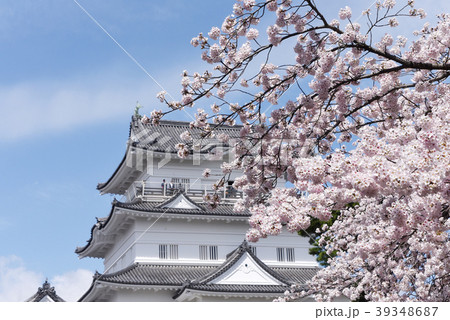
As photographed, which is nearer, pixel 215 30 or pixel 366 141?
pixel 366 141

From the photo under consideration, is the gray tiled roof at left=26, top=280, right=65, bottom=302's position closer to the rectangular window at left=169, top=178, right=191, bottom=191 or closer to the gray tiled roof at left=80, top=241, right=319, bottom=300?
the gray tiled roof at left=80, top=241, right=319, bottom=300

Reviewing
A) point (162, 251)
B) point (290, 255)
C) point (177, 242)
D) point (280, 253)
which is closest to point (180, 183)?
point (177, 242)

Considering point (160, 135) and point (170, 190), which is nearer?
point (170, 190)

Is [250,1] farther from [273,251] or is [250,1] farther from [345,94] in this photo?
[273,251]

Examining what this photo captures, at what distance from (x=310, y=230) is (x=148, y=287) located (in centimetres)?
914

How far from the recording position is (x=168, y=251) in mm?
31062

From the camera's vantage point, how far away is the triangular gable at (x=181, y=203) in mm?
31516

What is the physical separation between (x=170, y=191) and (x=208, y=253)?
406cm

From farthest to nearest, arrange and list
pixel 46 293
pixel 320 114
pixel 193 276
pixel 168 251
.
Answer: pixel 46 293 → pixel 168 251 → pixel 193 276 → pixel 320 114

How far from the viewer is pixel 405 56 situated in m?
10.1

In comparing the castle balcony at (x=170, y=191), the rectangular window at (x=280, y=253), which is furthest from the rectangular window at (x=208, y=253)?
the rectangular window at (x=280, y=253)

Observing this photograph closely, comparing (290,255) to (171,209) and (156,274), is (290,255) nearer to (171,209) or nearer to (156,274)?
(171,209)

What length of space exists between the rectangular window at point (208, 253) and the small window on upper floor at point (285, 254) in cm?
347

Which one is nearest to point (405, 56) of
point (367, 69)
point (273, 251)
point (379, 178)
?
point (367, 69)
